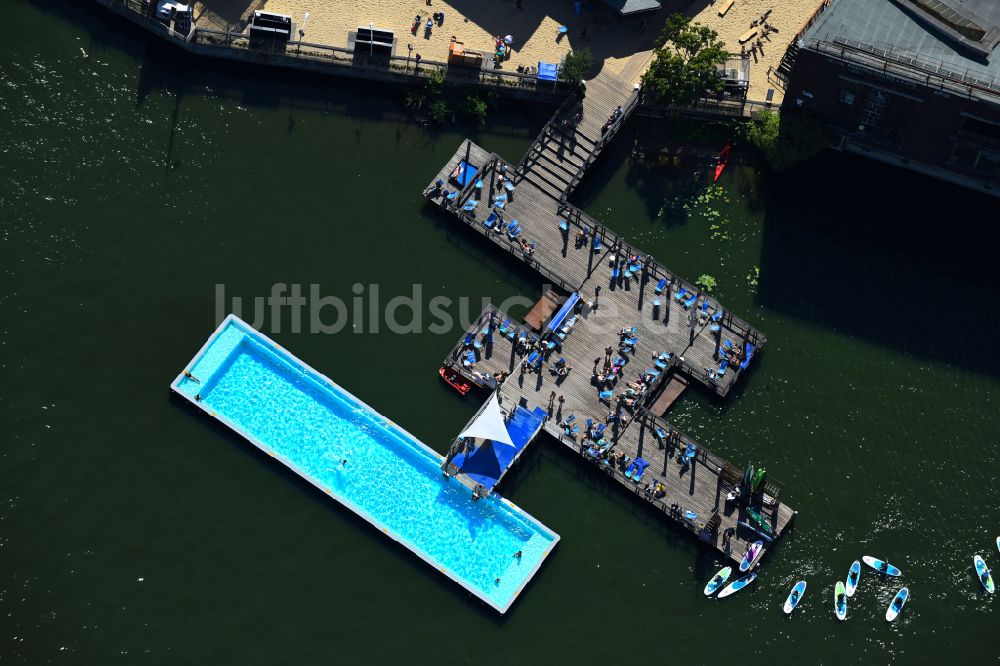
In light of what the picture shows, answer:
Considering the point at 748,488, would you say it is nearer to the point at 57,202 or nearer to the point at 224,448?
the point at 224,448

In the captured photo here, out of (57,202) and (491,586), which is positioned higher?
(57,202)

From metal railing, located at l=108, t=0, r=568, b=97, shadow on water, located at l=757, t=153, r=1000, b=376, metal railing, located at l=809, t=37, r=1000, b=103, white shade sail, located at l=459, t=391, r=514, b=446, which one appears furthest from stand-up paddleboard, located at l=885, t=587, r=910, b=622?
metal railing, located at l=108, t=0, r=568, b=97

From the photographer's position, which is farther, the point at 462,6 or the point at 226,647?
the point at 462,6

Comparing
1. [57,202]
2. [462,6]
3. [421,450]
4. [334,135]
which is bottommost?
[421,450]

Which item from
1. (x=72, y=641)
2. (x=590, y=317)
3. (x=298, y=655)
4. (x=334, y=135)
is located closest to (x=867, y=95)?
(x=590, y=317)

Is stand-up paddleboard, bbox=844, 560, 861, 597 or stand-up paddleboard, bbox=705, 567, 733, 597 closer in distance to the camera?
stand-up paddleboard, bbox=705, 567, 733, 597

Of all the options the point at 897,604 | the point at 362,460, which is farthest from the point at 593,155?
the point at 897,604

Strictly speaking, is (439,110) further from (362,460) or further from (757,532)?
(757,532)

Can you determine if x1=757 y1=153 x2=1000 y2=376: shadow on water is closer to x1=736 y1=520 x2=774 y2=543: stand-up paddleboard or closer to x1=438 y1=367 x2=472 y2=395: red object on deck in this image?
x1=736 y1=520 x2=774 y2=543: stand-up paddleboard
